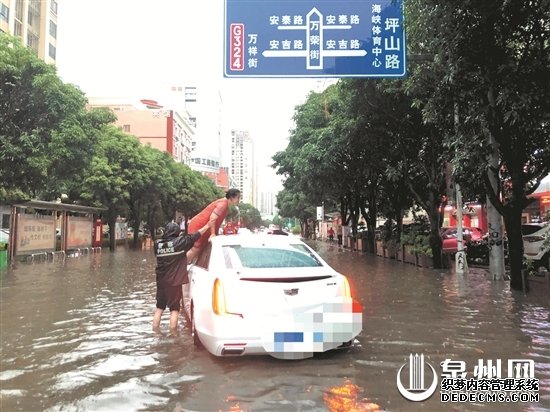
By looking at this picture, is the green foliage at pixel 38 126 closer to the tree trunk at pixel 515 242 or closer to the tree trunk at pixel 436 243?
the tree trunk at pixel 436 243

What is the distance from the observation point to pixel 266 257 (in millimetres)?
5426

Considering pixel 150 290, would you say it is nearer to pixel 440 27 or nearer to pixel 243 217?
pixel 440 27

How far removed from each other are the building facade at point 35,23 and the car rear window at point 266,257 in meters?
49.5

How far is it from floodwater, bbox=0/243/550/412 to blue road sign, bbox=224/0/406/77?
15.5 ft

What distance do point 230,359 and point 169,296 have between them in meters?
1.73

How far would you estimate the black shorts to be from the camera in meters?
6.65

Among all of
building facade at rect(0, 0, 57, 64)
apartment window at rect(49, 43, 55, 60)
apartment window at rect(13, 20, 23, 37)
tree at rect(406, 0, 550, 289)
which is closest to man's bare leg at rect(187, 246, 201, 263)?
tree at rect(406, 0, 550, 289)

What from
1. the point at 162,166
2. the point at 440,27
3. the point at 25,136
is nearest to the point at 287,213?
the point at 162,166

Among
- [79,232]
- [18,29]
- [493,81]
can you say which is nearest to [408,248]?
[493,81]

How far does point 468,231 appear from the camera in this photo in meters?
24.2

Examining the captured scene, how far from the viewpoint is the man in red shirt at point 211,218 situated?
23.0ft

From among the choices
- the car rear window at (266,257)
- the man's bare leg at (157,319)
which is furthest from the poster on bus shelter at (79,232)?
the car rear window at (266,257)

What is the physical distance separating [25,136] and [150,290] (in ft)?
25.7

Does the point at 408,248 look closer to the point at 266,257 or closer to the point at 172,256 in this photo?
the point at 172,256
